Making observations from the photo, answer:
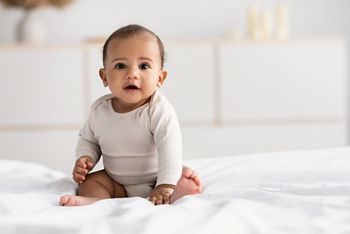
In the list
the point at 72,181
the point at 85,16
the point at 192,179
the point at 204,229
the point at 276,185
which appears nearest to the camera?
the point at 204,229

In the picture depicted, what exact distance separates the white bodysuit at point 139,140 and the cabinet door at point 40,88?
6.92 ft

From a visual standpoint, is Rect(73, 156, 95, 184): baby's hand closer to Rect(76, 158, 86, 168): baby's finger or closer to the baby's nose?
Rect(76, 158, 86, 168): baby's finger

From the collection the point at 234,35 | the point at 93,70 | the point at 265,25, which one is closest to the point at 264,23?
the point at 265,25

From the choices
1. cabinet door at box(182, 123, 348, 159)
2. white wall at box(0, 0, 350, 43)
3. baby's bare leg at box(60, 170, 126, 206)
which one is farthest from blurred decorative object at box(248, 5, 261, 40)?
baby's bare leg at box(60, 170, 126, 206)

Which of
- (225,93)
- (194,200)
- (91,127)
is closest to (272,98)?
(225,93)

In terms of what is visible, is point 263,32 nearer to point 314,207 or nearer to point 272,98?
point 272,98

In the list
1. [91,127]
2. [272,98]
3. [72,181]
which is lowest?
[272,98]

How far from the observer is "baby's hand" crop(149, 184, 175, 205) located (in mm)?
1253

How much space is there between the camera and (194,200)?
1.10 metres

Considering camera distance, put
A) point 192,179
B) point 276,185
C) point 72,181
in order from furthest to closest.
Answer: point 72,181 < point 192,179 < point 276,185

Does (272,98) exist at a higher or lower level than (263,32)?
lower

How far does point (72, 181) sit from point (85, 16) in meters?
2.65

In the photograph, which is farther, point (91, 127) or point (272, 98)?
point (272, 98)

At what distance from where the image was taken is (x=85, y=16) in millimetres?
3980
